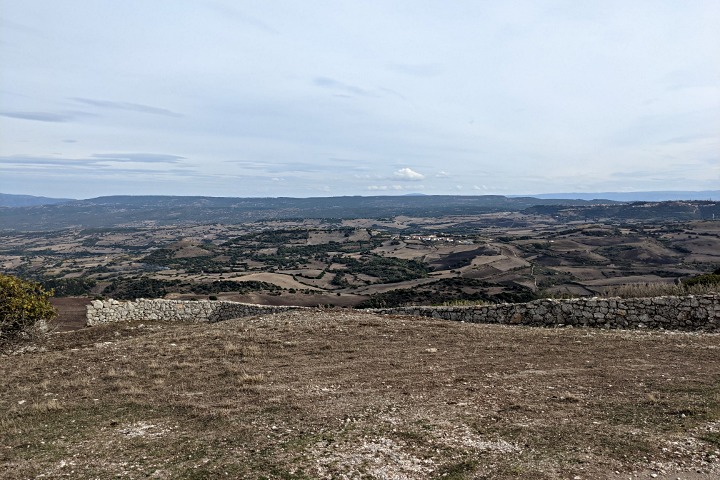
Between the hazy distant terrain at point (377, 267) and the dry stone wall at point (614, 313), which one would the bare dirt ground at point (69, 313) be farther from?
the dry stone wall at point (614, 313)

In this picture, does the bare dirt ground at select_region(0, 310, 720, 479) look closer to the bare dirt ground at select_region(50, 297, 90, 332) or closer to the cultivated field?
the bare dirt ground at select_region(50, 297, 90, 332)

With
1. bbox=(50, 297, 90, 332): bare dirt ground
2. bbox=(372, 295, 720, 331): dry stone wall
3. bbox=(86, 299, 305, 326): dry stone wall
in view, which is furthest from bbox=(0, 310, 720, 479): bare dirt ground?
bbox=(86, 299, 305, 326): dry stone wall

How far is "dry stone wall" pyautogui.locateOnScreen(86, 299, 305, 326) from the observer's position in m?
22.6

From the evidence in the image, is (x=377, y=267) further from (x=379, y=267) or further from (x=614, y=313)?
(x=614, y=313)

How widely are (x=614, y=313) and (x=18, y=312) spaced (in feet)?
66.6

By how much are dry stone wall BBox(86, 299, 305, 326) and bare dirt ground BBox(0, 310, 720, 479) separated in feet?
28.9

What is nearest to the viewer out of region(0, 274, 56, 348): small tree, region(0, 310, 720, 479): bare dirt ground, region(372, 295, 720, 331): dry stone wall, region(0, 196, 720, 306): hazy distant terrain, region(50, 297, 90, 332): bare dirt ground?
region(0, 310, 720, 479): bare dirt ground

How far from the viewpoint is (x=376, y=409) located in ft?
26.3

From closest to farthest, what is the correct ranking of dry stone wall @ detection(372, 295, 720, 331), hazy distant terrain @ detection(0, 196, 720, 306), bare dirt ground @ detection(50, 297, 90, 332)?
dry stone wall @ detection(372, 295, 720, 331), bare dirt ground @ detection(50, 297, 90, 332), hazy distant terrain @ detection(0, 196, 720, 306)

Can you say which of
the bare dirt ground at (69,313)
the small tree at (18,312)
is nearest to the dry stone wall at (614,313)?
the small tree at (18,312)

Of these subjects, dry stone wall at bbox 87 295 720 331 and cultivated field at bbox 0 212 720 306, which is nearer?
dry stone wall at bbox 87 295 720 331

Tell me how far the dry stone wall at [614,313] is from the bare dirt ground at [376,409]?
1652 mm

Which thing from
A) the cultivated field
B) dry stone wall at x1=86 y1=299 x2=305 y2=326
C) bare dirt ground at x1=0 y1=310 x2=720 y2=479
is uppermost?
bare dirt ground at x1=0 y1=310 x2=720 y2=479

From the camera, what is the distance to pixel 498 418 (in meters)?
7.38
